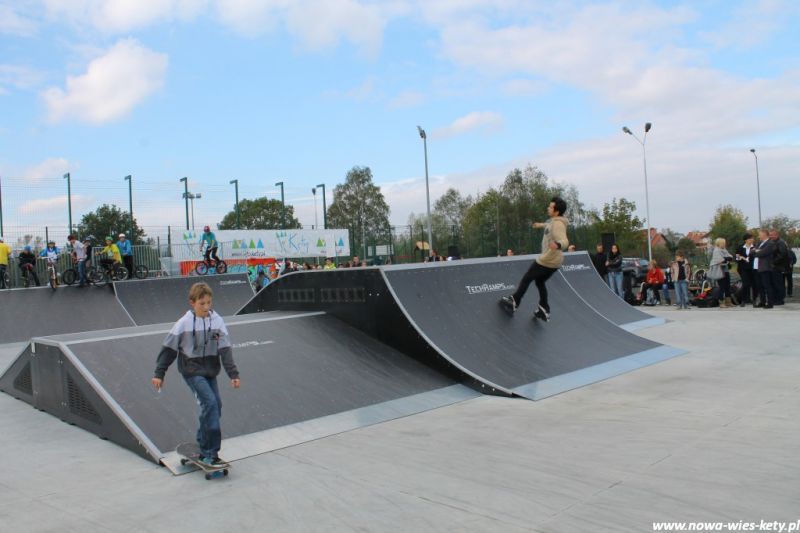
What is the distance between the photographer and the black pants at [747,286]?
47.7 ft

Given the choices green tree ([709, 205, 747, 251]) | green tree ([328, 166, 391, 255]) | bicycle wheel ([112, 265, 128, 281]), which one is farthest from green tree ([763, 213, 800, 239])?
bicycle wheel ([112, 265, 128, 281])

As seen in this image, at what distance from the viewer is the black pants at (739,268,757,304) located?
14527 millimetres

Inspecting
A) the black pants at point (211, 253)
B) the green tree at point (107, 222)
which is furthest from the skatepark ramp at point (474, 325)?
the green tree at point (107, 222)

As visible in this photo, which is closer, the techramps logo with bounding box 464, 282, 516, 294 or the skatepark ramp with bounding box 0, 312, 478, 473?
the skatepark ramp with bounding box 0, 312, 478, 473

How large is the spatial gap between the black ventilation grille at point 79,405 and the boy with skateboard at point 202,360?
1.67 m

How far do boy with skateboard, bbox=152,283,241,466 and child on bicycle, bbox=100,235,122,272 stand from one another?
13.2m

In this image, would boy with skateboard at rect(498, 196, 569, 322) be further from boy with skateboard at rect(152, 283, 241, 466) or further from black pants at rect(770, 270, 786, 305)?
black pants at rect(770, 270, 786, 305)

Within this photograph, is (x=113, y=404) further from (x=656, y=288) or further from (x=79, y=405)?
(x=656, y=288)

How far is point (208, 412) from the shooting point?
13.9 ft

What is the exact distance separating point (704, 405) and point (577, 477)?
2380 millimetres

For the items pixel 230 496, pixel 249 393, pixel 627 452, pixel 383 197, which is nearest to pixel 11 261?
pixel 249 393

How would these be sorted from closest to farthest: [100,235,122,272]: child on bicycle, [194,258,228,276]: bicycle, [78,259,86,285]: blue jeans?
[78,259,86,285]: blue jeans
[100,235,122,272]: child on bicycle
[194,258,228,276]: bicycle

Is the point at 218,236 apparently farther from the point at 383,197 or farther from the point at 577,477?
the point at 383,197

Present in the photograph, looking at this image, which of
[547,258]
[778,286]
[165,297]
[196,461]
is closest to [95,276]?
[165,297]
